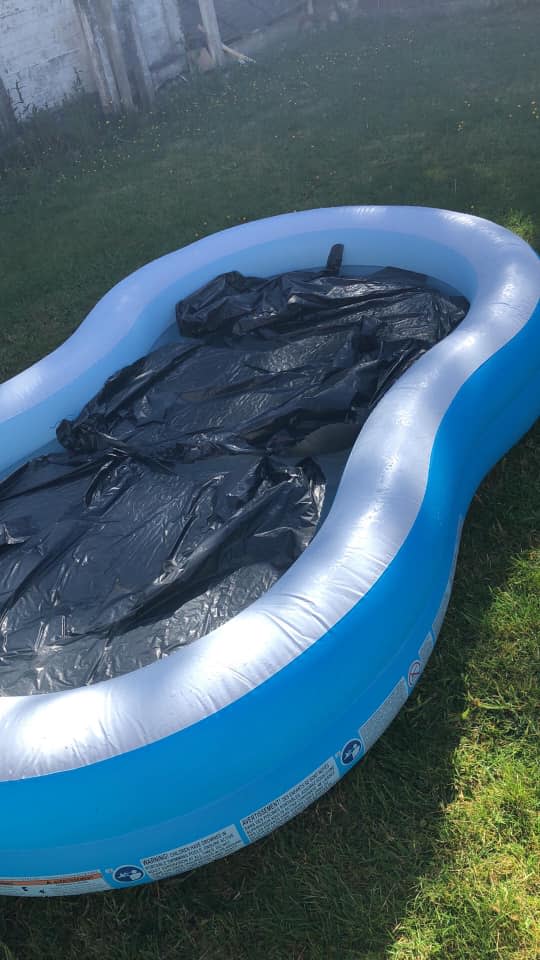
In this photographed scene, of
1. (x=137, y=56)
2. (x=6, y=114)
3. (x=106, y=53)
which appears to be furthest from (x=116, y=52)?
(x=6, y=114)

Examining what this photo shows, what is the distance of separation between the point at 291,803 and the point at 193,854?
0.91ft

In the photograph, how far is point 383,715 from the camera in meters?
2.06

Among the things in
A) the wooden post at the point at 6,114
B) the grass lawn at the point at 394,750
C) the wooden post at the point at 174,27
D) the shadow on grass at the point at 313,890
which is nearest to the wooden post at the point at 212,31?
the wooden post at the point at 174,27

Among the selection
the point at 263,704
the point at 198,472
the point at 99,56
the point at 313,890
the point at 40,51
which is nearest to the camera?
the point at 263,704

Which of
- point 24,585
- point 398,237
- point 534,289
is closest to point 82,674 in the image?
point 24,585

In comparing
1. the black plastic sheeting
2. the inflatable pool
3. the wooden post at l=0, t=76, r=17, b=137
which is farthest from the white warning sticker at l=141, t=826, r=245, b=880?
the wooden post at l=0, t=76, r=17, b=137

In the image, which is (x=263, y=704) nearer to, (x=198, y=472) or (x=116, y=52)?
(x=198, y=472)

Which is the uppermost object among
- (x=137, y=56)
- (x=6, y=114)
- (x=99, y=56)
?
(x=99, y=56)

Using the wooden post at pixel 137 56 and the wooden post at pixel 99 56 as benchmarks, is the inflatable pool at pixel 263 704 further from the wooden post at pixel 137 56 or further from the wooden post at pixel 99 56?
the wooden post at pixel 137 56

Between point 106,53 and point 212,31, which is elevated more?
point 106,53

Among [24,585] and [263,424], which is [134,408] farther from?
[24,585]

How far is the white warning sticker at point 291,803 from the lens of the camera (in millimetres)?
1914

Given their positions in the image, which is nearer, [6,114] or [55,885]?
[55,885]

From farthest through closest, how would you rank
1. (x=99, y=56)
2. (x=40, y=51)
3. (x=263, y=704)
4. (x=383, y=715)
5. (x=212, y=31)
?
(x=212, y=31)
(x=99, y=56)
(x=40, y=51)
(x=383, y=715)
(x=263, y=704)
